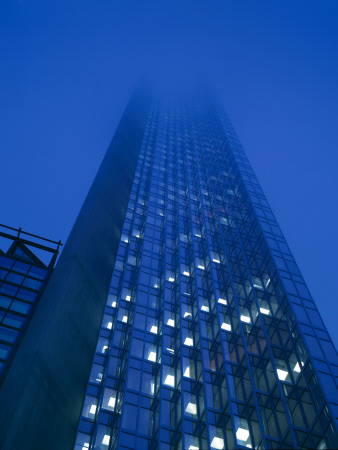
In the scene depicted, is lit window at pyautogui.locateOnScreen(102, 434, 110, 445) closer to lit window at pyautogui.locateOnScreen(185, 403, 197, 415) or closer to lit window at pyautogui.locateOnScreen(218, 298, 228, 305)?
lit window at pyautogui.locateOnScreen(185, 403, 197, 415)

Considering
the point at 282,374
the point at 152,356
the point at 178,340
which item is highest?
the point at 178,340

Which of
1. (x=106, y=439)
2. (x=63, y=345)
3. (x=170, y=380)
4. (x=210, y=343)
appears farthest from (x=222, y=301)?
(x=106, y=439)

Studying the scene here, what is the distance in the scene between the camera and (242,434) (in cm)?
3077

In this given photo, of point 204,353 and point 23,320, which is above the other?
point 23,320

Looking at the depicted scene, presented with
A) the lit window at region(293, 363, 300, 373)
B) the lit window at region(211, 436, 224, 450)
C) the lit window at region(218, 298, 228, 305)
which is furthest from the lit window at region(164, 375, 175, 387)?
the lit window at region(293, 363, 300, 373)

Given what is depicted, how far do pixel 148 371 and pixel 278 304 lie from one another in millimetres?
12974

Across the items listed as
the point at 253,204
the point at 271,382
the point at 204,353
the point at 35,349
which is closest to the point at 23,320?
the point at 35,349

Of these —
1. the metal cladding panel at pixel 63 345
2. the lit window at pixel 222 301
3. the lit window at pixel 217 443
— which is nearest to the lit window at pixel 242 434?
the lit window at pixel 217 443

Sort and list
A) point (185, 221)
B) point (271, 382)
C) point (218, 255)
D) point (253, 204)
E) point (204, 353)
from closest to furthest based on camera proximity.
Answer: point (271, 382) < point (204, 353) < point (218, 255) < point (253, 204) < point (185, 221)

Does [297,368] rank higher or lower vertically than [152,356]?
lower

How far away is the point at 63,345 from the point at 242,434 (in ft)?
62.7

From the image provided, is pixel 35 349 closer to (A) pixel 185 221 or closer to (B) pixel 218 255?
(B) pixel 218 255

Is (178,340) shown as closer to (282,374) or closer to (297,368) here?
(282,374)

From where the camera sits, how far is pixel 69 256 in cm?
5200
